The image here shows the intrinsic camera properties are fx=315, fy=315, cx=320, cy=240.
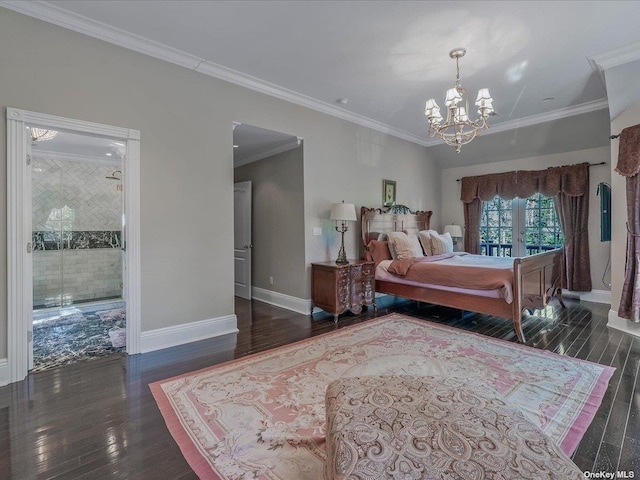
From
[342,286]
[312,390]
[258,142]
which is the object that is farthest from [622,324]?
[258,142]

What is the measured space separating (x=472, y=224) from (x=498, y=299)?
3.43 metres

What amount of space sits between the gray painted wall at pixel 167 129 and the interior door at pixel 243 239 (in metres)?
1.42

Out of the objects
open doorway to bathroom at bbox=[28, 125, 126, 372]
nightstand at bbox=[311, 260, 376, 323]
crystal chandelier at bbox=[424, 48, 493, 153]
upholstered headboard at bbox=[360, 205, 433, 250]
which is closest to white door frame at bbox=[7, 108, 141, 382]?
open doorway to bathroom at bbox=[28, 125, 126, 372]

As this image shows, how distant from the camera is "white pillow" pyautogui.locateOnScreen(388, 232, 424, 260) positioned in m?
4.88

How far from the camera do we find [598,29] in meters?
2.89

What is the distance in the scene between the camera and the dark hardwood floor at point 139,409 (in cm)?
165

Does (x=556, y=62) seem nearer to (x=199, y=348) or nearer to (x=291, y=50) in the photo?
(x=291, y=50)

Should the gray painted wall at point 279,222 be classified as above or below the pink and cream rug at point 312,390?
above

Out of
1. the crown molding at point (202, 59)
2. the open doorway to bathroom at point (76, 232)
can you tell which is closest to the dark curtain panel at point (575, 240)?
the crown molding at point (202, 59)

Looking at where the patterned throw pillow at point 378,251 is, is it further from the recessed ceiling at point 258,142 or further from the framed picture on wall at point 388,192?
the recessed ceiling at point 258,142

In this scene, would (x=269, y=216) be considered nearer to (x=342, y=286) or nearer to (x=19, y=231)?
(x=342, y=286)

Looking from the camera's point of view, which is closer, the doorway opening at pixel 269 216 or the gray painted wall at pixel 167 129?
the gray painted wall at pixel 167 129

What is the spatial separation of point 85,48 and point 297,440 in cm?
366

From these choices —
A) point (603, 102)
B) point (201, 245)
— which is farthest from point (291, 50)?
point (603, 102)
